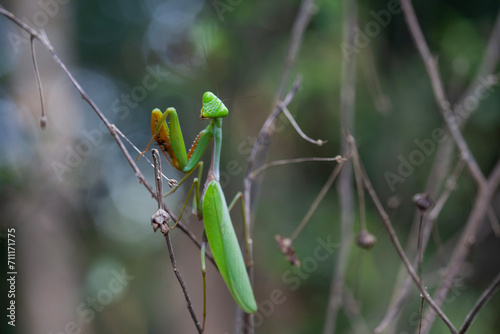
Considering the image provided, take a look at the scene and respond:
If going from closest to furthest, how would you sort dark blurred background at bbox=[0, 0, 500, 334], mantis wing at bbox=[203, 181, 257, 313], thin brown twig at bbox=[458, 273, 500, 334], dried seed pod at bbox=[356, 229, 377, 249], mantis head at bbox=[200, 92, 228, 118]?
thin brown twig at bbox=[458, 273, 500, 334]
mantis wing at bbox=[203, 181, 257, 313]
mantis head at bbox=[200, 92, 228, 118]
dried seed pod at bbox=[356, 229, 377, 249]
dark blurred background at bbox=[0, 0, 500, 334]

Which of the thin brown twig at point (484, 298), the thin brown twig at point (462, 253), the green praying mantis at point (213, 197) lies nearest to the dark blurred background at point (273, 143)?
the thin brown twig at point (462, 253)

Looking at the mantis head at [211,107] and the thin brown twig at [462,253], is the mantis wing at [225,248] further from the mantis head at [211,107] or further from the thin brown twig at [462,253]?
the thin brown twig at [462,253]

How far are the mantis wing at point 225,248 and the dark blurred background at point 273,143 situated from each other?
211 cm

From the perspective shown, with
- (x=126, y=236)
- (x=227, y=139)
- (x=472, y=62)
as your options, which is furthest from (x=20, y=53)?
(x=472, y=62)

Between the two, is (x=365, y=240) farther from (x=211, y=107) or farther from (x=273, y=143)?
(x=273, y=143)

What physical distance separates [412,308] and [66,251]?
123 inches

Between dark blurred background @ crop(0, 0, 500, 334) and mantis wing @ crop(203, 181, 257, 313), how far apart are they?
6.92 feet

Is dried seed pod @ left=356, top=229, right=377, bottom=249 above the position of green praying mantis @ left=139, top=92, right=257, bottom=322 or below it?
below

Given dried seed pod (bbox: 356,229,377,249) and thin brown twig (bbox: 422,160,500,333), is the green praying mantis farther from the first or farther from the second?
thin brown twig (bbox: 422,160,500,333)

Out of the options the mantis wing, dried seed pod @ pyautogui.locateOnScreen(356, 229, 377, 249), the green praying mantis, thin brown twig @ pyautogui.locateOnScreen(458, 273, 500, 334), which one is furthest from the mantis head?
thin brown twig @ pyautogui.locateOnScreen(458, 273, 500, 334)

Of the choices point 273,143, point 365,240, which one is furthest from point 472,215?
point 273,143

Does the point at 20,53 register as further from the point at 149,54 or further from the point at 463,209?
the point at 463,209

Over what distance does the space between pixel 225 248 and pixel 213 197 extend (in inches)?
5.8

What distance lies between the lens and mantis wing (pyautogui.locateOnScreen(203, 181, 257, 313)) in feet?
3.38
